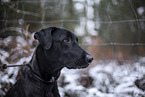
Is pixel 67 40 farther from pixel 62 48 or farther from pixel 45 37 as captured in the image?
pixel 45 37

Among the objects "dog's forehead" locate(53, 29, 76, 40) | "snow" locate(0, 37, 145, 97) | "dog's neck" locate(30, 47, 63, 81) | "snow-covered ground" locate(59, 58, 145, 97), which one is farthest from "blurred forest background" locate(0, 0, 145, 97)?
"dog's neck" locate(30, 47, 63, 81)

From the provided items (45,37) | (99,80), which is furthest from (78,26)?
(45,37)

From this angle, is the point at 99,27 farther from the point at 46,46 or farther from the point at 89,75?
the point at 46,46

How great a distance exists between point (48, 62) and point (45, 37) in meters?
0.25

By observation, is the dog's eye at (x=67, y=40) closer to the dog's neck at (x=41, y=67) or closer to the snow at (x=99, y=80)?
the dog's neck at (x=41, y=67)

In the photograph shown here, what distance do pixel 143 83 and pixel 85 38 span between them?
57.9 inches

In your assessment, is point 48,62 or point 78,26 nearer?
point 48,62

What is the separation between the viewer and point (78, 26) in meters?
3.50

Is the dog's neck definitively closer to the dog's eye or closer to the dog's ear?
the dog's ear

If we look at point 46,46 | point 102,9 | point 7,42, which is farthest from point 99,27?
point 46,46

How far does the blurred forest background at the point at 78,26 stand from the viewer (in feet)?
9.04

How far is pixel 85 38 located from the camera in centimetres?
340

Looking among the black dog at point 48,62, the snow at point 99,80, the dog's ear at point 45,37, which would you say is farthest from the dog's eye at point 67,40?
the snow at point 99,80

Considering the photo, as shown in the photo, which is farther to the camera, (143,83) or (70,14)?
(70,14)
